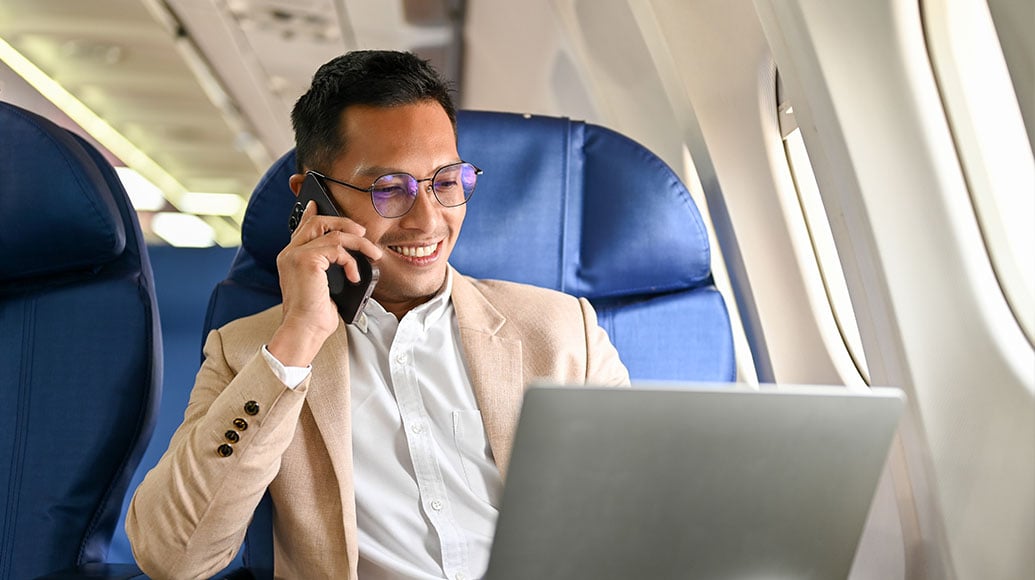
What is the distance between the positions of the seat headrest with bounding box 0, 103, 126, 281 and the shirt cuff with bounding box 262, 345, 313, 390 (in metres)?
0.56

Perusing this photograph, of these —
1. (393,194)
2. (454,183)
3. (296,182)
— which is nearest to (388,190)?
(393,194)

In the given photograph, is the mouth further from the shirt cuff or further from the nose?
the shirt cuff

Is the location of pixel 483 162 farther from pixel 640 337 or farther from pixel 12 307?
pixel 12 307

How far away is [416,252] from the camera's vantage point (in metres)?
1.79

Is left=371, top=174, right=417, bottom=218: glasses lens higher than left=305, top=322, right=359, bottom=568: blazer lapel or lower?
higher

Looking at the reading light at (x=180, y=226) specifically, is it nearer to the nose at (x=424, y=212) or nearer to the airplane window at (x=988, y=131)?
the nose at (x=424, y=212)

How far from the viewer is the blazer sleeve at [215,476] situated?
1.53 m

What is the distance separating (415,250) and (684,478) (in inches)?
33.4

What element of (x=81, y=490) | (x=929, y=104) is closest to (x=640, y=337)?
(x=929, y=104)

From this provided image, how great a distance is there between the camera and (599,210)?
210 centimetres

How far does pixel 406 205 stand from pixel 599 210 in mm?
495

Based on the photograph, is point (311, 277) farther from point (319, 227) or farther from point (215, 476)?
point (215, 476)

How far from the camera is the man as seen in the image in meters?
1.55

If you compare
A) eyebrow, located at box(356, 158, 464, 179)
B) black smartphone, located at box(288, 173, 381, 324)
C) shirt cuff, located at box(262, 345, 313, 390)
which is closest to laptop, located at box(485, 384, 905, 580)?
shirt cuff, located at box(262, 345, 313, 390)
